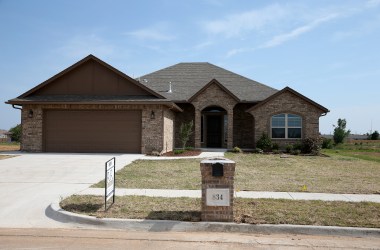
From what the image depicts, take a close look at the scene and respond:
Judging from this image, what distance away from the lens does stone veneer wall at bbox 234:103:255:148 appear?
2405 centimetres

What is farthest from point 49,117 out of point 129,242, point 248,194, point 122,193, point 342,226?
point 342,226

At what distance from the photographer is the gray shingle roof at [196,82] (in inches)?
955

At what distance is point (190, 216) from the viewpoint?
20.6ft

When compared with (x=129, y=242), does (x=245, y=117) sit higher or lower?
higher

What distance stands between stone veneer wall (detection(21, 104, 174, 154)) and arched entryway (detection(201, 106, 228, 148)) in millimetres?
6109

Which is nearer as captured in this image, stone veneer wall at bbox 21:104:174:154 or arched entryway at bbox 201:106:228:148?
stone veneer wall at bbox 21:104:174:154

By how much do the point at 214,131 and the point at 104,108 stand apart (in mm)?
9377

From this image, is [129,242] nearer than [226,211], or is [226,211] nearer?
[129,242]

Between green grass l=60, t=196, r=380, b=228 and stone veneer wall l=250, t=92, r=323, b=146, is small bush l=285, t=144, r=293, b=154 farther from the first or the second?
green grass l=60, t=196, r=380, b=228

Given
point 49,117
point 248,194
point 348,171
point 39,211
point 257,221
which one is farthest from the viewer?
point 49,117

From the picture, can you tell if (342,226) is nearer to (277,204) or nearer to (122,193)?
(277,204)

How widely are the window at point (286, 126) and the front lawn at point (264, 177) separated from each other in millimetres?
6799

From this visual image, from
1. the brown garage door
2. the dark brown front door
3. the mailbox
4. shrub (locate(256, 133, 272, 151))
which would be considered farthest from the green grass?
the dark brown front door

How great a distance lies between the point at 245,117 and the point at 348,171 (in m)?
11.3
